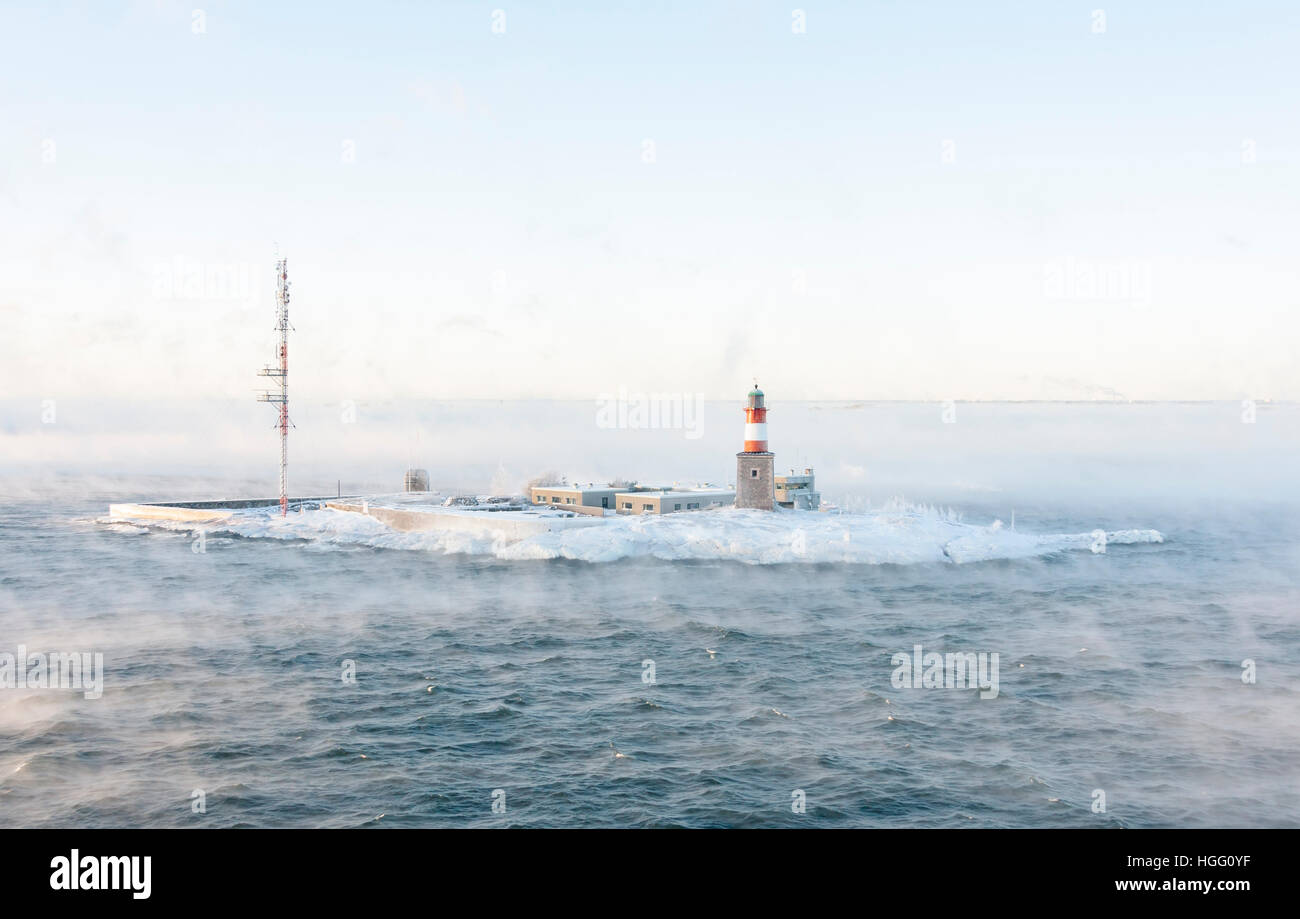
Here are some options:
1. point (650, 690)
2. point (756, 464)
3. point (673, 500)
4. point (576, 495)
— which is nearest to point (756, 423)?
point (756, 464)

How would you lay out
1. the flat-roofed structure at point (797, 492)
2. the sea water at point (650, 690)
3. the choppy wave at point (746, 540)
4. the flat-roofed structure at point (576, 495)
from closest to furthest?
the sea water at point (650, 690), the choppy wave at point (746, 540), the flat-roofed structure at point (576, 495), the flat-roofed structure at point (797, 492)

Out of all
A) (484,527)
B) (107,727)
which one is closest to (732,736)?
(107,727)

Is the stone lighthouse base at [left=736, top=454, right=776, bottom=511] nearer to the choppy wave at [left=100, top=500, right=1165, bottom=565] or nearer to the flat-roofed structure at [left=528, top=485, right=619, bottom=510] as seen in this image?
the choppy wave at [left=100, top=500, right=1165, bottom=565]

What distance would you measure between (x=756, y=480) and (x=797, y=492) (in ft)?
45.0

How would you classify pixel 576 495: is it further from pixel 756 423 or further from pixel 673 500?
pixel 756 423

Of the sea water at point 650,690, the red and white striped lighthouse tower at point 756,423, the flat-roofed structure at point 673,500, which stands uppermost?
the red and white striped lighthouse tower at point 756,423

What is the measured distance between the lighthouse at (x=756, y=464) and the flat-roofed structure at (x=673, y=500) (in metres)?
5.83

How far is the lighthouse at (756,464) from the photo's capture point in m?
104

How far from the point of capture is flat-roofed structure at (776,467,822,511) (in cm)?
11362

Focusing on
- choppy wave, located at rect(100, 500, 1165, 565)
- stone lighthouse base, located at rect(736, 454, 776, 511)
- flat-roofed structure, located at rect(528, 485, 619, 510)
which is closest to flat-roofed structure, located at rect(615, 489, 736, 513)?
flat-roofed structure, located at rect(528, 485, 619, 510)

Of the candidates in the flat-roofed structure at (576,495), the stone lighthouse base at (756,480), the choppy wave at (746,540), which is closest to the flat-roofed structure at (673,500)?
the flat-roofed structure at (576,495)

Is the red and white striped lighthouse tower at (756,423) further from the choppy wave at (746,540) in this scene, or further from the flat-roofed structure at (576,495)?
the flat-roofed structure at (576,495)
